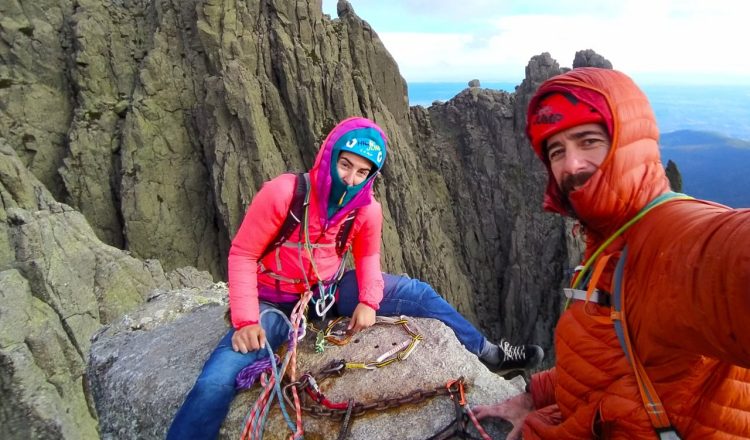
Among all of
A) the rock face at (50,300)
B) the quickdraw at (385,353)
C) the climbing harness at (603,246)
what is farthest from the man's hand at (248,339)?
the rock face at (50,300)

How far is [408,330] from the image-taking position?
15.3ft

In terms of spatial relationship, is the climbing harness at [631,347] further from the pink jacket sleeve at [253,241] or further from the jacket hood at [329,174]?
the pink jacket sleeve at [253,241]

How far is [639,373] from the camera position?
2.01 meters

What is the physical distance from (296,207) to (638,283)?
10.2 ft

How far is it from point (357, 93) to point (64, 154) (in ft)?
58.4

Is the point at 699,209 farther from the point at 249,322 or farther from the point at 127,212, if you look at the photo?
the point at 127,212

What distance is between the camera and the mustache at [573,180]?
212cm

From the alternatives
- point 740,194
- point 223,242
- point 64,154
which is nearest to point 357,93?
point 223,242

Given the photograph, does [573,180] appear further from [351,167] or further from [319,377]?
[319,377]

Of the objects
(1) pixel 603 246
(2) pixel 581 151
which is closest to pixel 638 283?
(1) pixel 603 246

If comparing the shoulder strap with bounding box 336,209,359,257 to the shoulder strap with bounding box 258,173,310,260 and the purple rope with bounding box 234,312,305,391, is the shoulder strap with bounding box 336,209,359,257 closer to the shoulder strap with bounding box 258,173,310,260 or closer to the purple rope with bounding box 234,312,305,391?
the shoulder strap with bounding box 258,173,310,260

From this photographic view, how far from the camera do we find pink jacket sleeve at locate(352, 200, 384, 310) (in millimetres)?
4664

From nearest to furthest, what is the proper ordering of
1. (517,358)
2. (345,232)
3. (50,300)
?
(345,232)
(517,358)
(50,300)

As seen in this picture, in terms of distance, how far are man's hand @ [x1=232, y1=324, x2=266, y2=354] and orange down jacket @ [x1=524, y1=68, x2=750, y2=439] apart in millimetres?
→ 2713
